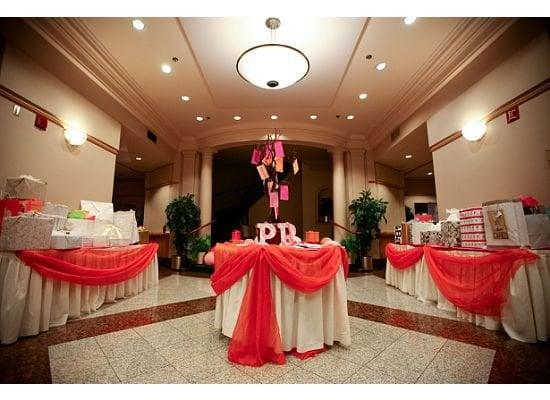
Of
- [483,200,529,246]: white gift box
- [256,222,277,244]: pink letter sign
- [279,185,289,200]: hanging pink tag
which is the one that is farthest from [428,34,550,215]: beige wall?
[256,222,277,244]: pink letter sign

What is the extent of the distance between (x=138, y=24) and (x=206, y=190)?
4.15 metres

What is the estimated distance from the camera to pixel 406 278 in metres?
3.70

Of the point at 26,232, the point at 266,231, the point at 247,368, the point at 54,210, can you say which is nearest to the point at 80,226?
the point at 54,210

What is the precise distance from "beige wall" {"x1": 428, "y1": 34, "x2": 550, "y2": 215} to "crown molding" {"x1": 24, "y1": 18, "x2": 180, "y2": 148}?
16.9 ft

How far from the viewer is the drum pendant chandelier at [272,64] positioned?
104 inches

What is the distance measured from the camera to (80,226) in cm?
305

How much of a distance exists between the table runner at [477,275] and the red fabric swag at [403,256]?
1.34ft

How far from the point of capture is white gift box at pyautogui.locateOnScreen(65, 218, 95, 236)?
9.75ft

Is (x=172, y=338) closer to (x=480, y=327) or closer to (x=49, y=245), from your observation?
(x=49, y=245)

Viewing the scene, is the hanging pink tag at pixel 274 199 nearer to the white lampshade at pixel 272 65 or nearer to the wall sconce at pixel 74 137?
the white lampshade at pixel 272 65

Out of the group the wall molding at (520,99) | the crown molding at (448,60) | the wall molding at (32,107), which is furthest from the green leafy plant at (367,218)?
the wall molding at (32,107)

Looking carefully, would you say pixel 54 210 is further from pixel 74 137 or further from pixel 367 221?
pixel 367 221
